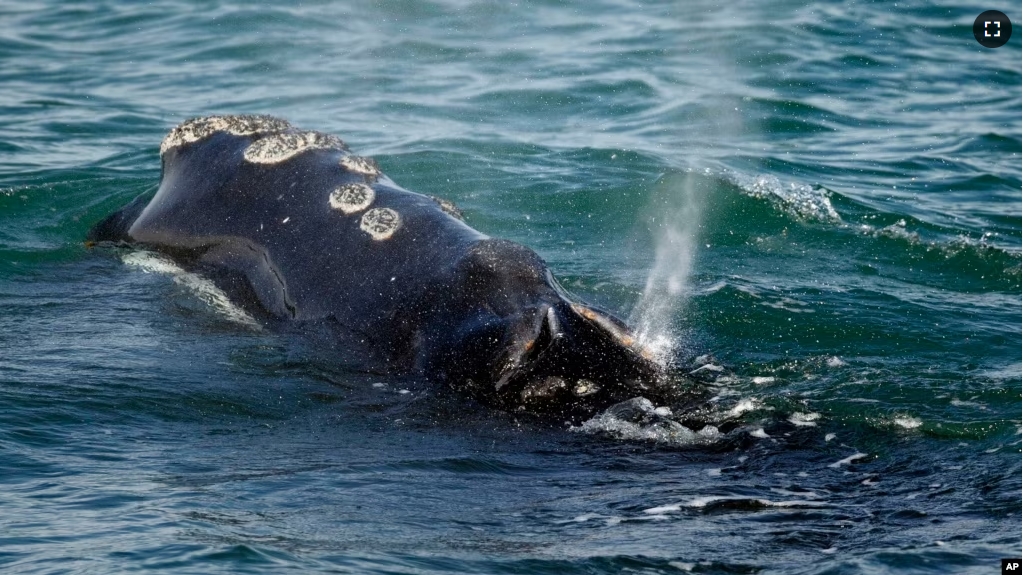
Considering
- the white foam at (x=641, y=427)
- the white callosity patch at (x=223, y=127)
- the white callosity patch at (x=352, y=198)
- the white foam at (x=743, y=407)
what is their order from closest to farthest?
the white foam at (x=641, y=427) < the white foam at (x=743, y=407) < the white callosity patch at (x=352, y=198) < the white callosity patch at (x=223, y=127)

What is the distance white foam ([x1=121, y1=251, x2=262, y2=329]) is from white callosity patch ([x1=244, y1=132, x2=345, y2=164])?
0.97 m

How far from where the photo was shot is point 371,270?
9.23 meters

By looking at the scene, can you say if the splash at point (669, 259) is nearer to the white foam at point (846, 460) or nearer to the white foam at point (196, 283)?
the white foam at point (846, 460)

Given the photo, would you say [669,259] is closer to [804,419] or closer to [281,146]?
[281,146]

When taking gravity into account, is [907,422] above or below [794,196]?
below

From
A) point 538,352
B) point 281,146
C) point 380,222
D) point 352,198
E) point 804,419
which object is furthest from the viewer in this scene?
point 281,146

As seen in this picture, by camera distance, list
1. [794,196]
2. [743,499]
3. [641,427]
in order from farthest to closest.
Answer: [794,196] → [641,427] → [743,499]

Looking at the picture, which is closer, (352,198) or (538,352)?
(538,352)

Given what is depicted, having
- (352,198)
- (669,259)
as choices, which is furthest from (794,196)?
(352,198)

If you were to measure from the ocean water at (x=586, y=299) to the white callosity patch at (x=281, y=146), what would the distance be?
1.18 metres

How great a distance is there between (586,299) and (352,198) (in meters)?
2.60

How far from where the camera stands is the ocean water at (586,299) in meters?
6.60

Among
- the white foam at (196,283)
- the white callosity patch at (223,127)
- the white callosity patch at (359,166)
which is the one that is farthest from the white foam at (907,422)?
the white callosity patch at (223,127)

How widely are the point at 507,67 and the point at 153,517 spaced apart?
55.6 feet
